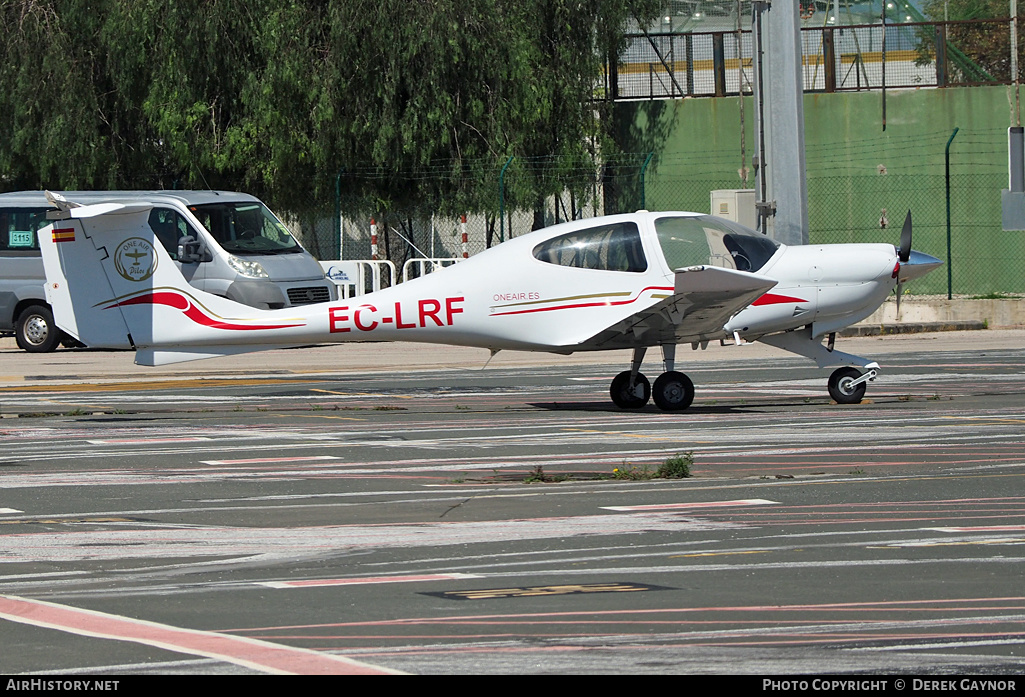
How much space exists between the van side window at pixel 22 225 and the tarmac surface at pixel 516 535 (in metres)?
10.6

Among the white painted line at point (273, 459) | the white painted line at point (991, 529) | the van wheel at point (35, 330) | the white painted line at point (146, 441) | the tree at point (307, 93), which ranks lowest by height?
the white painted line at point (991, 529)

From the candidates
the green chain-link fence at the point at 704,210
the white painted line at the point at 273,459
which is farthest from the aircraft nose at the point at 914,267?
the green chain-link fence at the point at 704,210

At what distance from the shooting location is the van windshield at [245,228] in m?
25.1

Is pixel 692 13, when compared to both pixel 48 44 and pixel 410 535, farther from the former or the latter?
pixel 410 535

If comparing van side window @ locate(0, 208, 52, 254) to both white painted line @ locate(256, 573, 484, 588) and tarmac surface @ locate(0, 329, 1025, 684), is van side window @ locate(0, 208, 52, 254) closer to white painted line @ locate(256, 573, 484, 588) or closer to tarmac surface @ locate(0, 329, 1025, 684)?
tarmac surface @ locate(0, 329, 1025, 684)

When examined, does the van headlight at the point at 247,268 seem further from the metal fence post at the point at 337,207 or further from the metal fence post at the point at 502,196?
the metal fence post at the point at 337,207

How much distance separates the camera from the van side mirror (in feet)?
80.9

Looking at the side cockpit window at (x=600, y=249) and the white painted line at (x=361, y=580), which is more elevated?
the side cockpit window at (x=600, y=249)

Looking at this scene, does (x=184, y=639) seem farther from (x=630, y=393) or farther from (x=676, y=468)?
(x=630, y=393)

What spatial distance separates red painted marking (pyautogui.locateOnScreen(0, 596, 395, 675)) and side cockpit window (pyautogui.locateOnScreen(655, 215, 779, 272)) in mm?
9272

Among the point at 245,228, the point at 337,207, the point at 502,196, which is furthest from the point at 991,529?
the point at 337,207

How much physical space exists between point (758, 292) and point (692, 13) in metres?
25.2

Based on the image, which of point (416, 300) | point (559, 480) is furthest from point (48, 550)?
point (416, 300)

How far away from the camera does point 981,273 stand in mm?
31641
